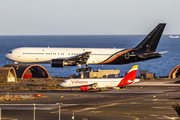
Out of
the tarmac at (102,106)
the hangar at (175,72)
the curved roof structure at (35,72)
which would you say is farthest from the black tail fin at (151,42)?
the curved roof structure at (35,72)

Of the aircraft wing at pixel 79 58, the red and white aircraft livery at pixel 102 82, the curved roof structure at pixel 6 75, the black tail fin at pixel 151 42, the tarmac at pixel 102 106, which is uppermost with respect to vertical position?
the black tail fin at pixel 151 42

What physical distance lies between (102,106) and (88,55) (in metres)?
24.0

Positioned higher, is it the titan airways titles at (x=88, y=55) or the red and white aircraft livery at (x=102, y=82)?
the titan airways titles at (x=88, y=55)

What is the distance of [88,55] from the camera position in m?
82.9

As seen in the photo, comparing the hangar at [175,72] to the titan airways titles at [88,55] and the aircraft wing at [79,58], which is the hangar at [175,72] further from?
the aircraft wing at [79,58]

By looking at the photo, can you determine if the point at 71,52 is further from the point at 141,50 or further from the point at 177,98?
the point at 177,98

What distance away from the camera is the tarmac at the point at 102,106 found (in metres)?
51.3

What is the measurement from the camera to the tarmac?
2020 inches

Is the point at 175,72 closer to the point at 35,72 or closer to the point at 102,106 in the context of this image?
the point at 35,72

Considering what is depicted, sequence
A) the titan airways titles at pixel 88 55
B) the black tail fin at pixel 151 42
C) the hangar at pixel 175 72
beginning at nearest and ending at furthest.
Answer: the titan airways titles at pixel 88 55, the black tail fin at pixel 151 42, the hangar at pixel 175 72

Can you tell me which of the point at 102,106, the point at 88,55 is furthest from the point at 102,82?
the point at 102,106

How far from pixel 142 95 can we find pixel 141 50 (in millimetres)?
14028

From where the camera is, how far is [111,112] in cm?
5491

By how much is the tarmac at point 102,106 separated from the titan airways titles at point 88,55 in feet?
26.6
